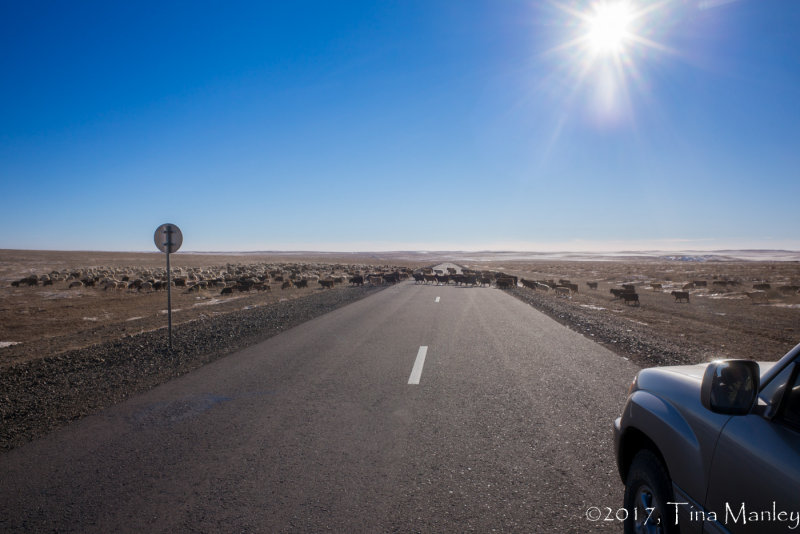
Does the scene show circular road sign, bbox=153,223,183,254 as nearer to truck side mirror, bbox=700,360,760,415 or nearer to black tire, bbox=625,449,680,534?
black tire, bbox=625,449,680,534

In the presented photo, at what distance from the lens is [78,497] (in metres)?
3.38

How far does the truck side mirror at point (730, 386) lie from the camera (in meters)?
1.88

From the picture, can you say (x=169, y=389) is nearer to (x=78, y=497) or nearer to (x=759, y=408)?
(x=78, y=497)

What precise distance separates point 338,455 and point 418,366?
369 centimetres

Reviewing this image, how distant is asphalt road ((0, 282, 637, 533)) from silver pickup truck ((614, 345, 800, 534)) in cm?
87

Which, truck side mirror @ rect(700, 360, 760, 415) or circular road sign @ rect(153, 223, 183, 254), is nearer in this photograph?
truck side mirror @ rect(700, 360, 760, 415)

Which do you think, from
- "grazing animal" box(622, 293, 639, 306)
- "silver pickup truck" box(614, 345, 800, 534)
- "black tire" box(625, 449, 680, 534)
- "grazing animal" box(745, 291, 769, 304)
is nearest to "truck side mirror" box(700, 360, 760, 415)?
"silver pickup truck" box(614, 345, 800, 534)

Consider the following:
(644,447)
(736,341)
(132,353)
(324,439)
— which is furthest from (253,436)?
(736,341)

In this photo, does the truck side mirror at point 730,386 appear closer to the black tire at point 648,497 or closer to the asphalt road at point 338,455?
the black tire at point 648,497

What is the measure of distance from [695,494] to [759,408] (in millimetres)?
540

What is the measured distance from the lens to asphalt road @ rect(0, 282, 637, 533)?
312cm

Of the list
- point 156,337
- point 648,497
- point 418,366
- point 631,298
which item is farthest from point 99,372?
point 631,298

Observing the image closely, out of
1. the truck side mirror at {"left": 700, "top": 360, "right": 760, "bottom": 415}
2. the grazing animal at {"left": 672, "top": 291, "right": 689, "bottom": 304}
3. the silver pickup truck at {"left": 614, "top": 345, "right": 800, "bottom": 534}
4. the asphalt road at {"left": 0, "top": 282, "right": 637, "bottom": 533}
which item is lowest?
the grazing animal at {"left": 672, "top": 291, "right": 689, "bottom": 304}

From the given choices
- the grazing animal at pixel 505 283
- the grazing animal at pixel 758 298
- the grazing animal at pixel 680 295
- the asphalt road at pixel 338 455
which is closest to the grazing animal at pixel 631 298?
the grazing animal at pixel 680 295
